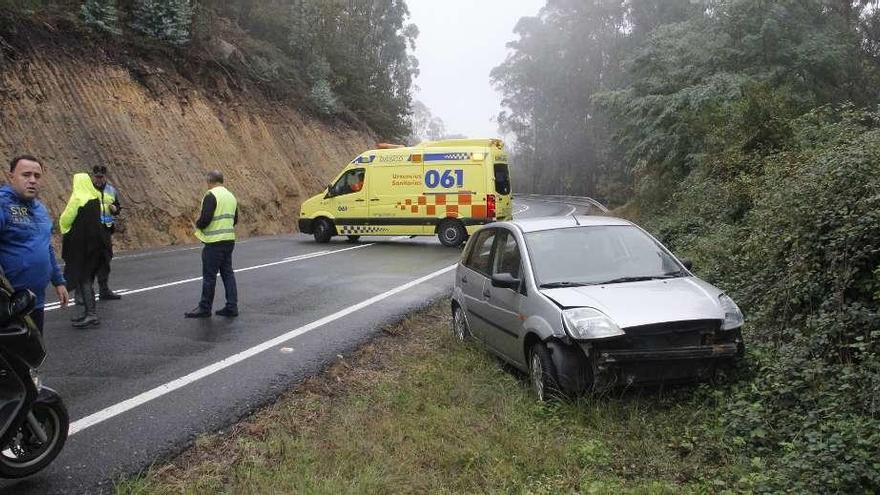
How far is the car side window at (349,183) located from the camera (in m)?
17.9

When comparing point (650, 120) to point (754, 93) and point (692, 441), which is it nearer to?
point (754, 93)

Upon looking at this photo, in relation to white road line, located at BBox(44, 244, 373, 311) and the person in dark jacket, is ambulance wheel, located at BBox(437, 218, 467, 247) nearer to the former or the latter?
white road line, located at BBox(44, 244, 373, 311)

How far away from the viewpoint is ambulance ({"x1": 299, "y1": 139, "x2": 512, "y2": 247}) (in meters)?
16.7

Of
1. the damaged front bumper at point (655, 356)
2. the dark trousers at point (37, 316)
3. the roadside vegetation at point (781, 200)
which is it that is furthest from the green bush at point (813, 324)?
the dark trousers at point (37, 316)

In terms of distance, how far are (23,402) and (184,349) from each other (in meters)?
2.88

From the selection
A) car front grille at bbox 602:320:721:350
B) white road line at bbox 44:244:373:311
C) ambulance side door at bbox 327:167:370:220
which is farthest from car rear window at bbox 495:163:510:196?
car front grille at bbox 602:320:721:350

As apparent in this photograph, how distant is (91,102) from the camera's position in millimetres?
18500

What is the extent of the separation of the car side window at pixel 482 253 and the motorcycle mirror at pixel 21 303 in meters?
3.99

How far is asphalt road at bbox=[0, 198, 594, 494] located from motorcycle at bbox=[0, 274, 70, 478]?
0.13 m

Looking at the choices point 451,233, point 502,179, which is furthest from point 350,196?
point 502,179

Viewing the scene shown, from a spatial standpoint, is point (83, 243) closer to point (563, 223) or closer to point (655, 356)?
point (563, 223)

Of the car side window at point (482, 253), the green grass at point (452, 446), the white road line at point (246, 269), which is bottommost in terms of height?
the green grass at point (452, 446)

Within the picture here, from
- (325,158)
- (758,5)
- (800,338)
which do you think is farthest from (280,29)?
(800,338)

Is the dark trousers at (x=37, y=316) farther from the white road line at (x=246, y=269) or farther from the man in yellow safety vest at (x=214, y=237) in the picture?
the white road line at (x=246, y=269)
